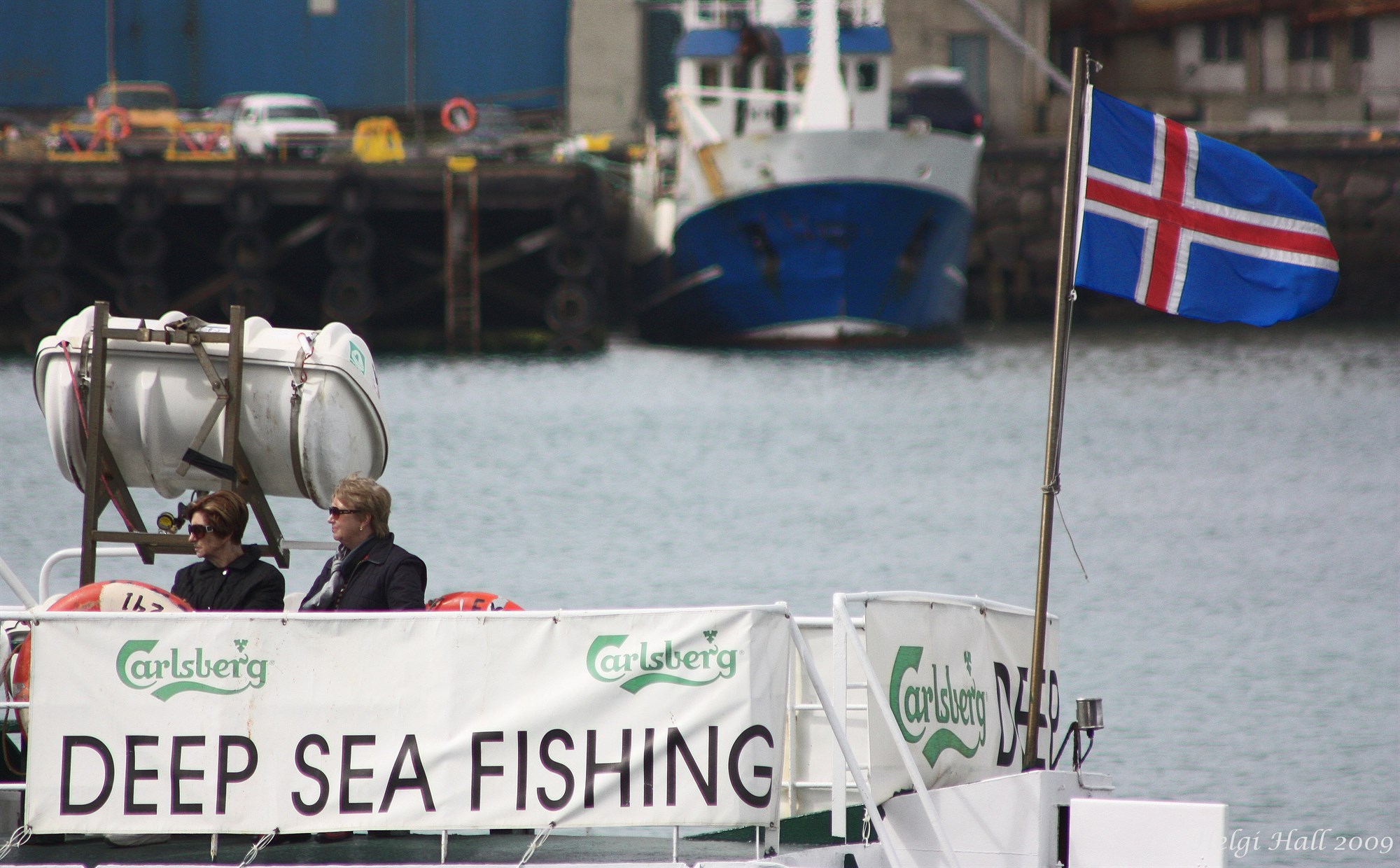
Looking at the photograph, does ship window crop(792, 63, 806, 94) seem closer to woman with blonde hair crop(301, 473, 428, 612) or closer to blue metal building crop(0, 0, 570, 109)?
blue metal building crop(0, 0, 570, 109)

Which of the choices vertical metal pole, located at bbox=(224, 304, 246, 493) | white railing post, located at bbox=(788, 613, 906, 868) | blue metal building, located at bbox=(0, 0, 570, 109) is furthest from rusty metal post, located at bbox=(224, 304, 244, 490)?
blue metal building, located at bbox=(0, 0, 570, 109)

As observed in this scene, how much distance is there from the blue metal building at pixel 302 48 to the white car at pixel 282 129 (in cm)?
1125

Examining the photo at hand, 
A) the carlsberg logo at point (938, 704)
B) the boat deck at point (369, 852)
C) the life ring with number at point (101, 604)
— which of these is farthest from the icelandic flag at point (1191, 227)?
the life ring with number at point (101, 604)

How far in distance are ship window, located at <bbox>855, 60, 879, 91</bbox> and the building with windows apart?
47.1ft

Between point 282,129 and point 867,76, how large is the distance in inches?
578

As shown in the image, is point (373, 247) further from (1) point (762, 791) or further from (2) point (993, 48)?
(1) point (762, 791)

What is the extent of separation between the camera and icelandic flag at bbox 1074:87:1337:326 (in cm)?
784

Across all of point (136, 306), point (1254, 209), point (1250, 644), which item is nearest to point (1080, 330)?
point (136, 306)

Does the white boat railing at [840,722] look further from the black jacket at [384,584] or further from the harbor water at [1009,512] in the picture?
the harbor water at [1009,512]

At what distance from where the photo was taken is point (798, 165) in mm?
44312

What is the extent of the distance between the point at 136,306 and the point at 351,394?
118ft

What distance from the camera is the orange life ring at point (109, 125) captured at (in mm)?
46094

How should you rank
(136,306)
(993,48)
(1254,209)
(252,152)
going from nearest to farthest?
(1254,209) < (136,306) < (252,152) < (993,48)

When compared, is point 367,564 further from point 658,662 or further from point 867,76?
point 867,76
